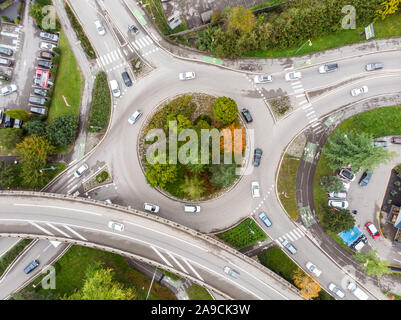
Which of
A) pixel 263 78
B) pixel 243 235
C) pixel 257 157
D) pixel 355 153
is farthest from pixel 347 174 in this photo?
pixel 263 78

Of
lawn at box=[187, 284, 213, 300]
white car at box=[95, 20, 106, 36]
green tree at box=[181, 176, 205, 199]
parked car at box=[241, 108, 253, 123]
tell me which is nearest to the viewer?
green tree at box=[181, 176, 205, 199]

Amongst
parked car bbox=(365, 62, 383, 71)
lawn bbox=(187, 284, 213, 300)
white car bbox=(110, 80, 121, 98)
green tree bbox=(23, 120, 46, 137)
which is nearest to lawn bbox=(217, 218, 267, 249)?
lawn bbox=(187, 284, 213, 300)

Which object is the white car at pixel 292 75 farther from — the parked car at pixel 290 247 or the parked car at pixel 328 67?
the parked car at pixel 290 247

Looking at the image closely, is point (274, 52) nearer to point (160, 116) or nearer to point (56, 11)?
point (160, 116)

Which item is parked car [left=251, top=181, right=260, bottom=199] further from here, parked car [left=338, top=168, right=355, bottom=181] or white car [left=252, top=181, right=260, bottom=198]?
parked car [left=338, top=168, right=355, bottom=181]

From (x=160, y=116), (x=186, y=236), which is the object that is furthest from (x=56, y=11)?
(x=186, y=236)
